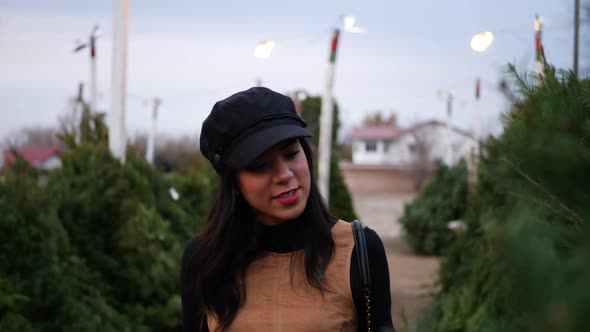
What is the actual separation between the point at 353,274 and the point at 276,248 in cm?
27

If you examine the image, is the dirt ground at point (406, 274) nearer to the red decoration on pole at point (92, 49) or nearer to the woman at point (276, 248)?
the woman at point (276, 248)

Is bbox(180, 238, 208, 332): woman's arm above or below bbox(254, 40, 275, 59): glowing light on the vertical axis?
below

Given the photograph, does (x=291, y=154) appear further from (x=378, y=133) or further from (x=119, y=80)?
(x=378, y=133)

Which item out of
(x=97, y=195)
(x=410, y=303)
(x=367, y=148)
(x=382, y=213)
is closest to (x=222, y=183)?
(x=97, y=195)

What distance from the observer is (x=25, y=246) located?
390cm

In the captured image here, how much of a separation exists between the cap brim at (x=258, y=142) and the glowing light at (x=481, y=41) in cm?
627

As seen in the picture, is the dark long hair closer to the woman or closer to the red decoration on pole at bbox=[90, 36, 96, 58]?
the woman

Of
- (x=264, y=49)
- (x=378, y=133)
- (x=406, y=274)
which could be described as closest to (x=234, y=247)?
(x=264, y=49)

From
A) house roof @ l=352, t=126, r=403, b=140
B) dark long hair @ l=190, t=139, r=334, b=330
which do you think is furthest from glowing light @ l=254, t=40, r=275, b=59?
house roof @ l=352, t=126, r=403, b=140

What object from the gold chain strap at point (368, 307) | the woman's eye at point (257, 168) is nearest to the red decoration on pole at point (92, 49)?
the woman's eye at point (257, 168)

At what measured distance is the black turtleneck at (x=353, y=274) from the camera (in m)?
1.96

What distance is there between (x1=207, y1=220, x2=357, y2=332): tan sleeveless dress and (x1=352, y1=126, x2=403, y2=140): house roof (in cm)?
6714

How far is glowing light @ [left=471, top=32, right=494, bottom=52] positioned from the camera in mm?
7684

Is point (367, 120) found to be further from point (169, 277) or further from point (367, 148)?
point (169, 277)
